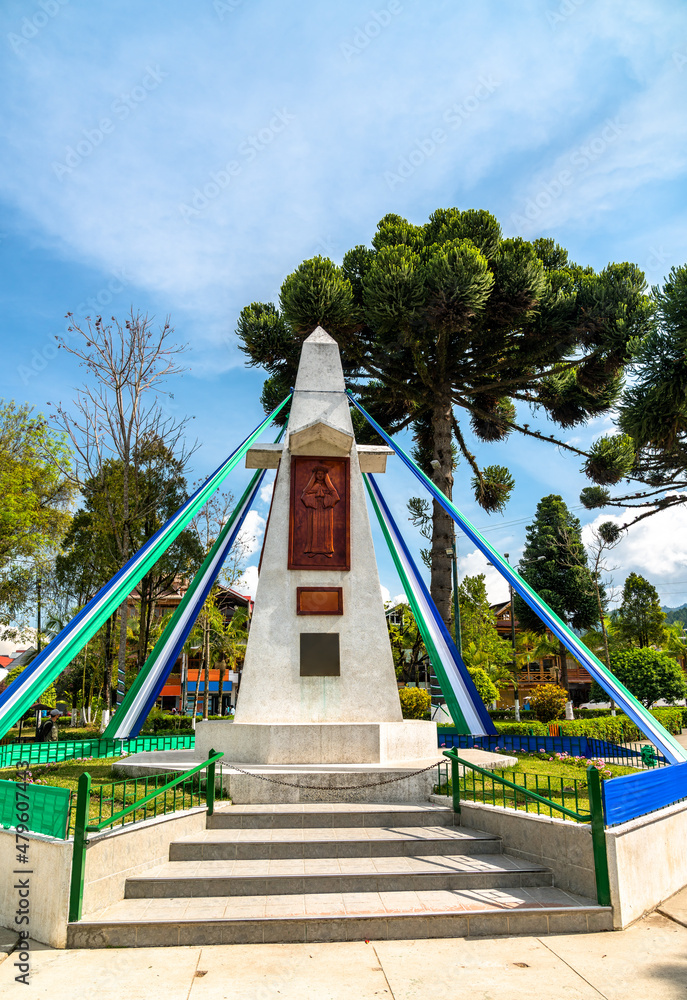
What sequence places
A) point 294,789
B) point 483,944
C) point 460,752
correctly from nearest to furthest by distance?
point 483,944 → point 294,789 → point 460,752

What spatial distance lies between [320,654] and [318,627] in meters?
0.44

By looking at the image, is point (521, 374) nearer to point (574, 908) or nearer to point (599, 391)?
point (599, 391)

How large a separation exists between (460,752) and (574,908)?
6.63 m

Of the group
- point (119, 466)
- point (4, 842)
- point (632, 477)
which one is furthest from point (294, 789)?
point (119, 466)

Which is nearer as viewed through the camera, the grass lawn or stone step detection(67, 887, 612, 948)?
stone step detection(67, 887, 612, 948)

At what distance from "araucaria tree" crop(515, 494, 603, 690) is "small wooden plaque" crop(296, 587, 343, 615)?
1013 inches

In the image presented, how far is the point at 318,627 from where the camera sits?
10.9 metres

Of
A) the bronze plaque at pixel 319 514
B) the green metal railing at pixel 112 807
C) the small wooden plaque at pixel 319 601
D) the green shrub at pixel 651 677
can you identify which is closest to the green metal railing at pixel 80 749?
the green metal railing at pixel 112 807

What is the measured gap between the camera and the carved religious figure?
11.4 meters

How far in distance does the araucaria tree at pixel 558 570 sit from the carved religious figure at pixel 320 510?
25632mm

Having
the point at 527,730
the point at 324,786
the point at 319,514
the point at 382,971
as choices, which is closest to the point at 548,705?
the point at 527,730

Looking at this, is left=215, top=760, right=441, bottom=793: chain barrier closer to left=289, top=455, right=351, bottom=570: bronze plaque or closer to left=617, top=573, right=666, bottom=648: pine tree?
left=289, top=455, right=351, bottom=570: bronze plaque

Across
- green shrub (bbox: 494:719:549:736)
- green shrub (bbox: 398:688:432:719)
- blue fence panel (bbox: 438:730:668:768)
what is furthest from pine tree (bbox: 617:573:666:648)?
blue fence panel (bbox: 438:730:668:768)

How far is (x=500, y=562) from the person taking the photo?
1121 cm
